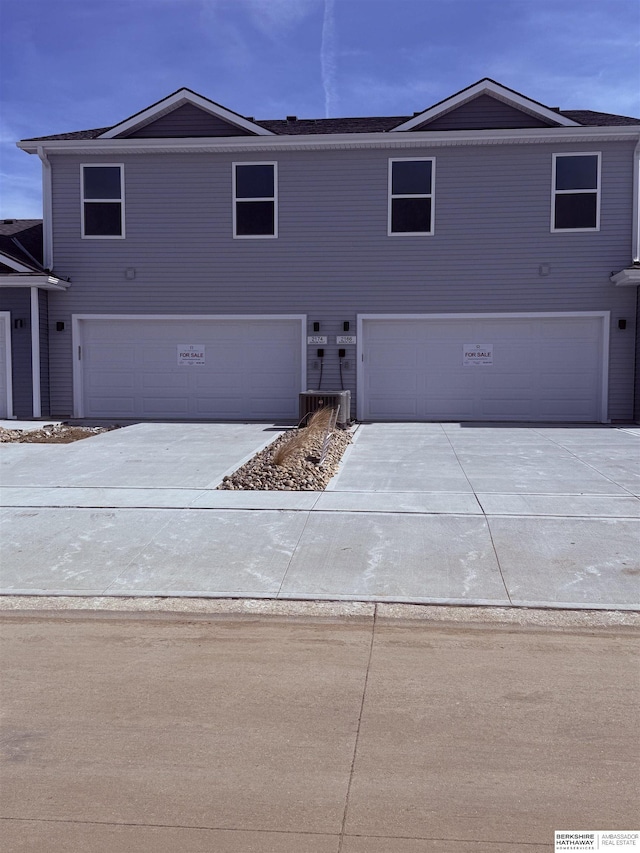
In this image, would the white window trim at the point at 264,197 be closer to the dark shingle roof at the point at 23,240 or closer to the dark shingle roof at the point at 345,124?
the dark shingle roof at the point at 345,124

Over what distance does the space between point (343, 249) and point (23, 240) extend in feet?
25.9

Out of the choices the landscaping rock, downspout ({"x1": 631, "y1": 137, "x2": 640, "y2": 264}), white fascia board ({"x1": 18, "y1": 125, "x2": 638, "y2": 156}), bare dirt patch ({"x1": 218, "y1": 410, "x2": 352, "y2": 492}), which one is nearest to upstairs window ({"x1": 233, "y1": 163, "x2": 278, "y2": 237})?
white fascia board ({"x1": 18, "y1": 125, "x2": 638, "y2": 156})

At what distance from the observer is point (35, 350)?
57.2 ft

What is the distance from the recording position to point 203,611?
6.04m

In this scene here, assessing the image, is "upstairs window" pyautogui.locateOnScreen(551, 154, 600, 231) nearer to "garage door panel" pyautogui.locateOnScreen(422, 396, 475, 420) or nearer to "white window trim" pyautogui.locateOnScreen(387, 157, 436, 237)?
"white window trim" pyautogui.locateOnScreen(387, 157, 436, 237)

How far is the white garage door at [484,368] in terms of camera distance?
17.2 m

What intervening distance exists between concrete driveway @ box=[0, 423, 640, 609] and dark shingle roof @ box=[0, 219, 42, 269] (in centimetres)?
747

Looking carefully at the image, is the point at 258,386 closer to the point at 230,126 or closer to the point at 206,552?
the point at 230,126

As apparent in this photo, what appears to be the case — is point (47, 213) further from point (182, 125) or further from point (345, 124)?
point (345, 124)

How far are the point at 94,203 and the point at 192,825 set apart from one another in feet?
54.8

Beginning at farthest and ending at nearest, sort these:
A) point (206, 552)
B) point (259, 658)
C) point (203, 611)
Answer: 1. point (206, 552)
2. point (203, 611)
3. point (259, 658)

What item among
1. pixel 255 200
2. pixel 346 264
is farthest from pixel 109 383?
pixel 346 264

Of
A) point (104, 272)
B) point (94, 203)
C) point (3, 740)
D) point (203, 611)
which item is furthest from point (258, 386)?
point (3, 740)

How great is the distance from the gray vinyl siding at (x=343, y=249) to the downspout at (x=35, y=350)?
0.49 meters
